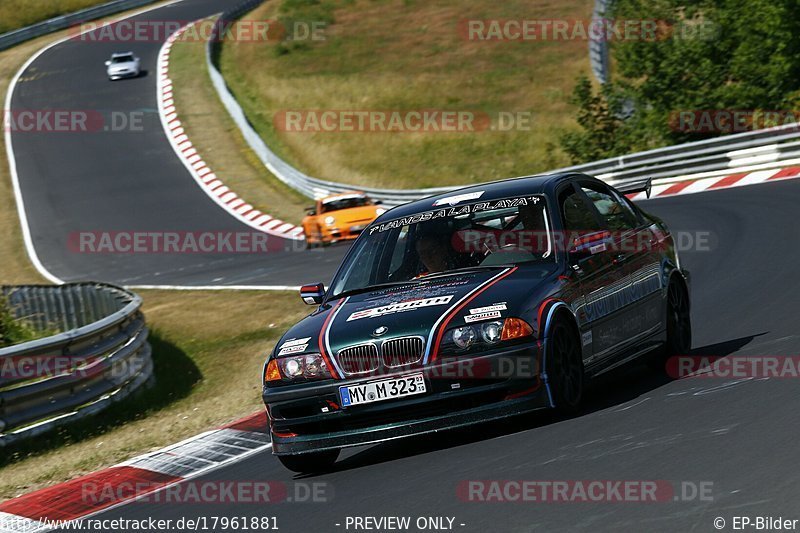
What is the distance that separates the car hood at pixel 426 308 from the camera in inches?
267

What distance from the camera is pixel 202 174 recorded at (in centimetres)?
3675

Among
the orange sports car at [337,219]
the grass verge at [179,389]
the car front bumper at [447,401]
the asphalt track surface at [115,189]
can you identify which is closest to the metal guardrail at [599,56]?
the asphalt track surface at [115,189]

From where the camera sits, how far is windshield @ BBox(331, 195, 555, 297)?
7637mm

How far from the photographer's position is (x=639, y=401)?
734cm

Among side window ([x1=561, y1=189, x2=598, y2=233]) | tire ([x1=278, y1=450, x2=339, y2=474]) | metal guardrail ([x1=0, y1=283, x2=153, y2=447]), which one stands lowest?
metal guardrail ([x1=0, y1=283, x2=153, y2=447])

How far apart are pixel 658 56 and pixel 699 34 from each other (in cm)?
126

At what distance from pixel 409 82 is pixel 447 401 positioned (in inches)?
1615

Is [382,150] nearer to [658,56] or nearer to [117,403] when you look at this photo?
[658,56]

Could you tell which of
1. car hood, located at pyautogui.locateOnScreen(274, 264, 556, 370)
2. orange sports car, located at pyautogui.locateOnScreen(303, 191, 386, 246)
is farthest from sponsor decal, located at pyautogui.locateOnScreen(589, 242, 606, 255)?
orange sports car, located at pyautogui.locateOnScreen(303, 191, 386, 246)

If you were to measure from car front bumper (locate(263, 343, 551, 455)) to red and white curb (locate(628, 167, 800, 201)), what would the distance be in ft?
48.6

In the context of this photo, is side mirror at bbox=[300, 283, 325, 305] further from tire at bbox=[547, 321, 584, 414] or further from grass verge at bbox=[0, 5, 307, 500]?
grass verge at bbox=[0, 5, 307, 500]

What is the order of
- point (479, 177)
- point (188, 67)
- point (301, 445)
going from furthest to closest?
1. point (188, 67)
2. point (479, 177)
3. point (301, 445)

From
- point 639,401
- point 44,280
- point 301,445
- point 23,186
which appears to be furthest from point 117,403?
point 23,186

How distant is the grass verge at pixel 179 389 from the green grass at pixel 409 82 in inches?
654
